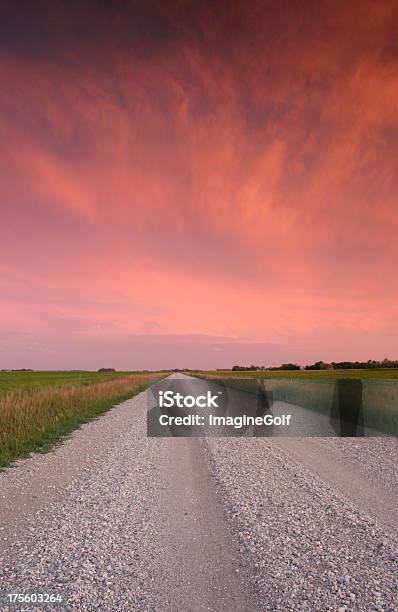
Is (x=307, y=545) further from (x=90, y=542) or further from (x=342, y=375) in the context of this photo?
(x=342, y=375)

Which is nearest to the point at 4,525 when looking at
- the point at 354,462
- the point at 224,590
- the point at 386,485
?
the point at 224,590

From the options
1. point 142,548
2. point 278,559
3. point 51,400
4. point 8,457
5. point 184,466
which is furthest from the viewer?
point 51,400

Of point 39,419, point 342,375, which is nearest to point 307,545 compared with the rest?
point 39,419

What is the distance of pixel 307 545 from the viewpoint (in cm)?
602

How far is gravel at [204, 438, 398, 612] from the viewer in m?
4.73

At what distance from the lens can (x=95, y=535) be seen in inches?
252

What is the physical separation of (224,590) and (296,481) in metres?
4.89

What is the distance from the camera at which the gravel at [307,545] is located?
4.73m

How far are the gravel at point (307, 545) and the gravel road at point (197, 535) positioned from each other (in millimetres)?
18

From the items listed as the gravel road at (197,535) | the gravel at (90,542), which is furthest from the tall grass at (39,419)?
the gravel at (90,542)

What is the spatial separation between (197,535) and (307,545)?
1573 mm

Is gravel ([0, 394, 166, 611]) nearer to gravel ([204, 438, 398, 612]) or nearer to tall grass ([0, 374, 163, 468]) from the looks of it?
gravel ([204, 438, 398, 612])

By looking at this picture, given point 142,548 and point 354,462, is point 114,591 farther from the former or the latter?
point 354,462

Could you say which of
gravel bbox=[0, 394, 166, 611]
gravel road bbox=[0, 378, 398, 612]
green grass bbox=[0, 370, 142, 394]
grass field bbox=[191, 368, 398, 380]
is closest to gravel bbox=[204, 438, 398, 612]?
gravel road bbox=[0, 378, 398, 612]
